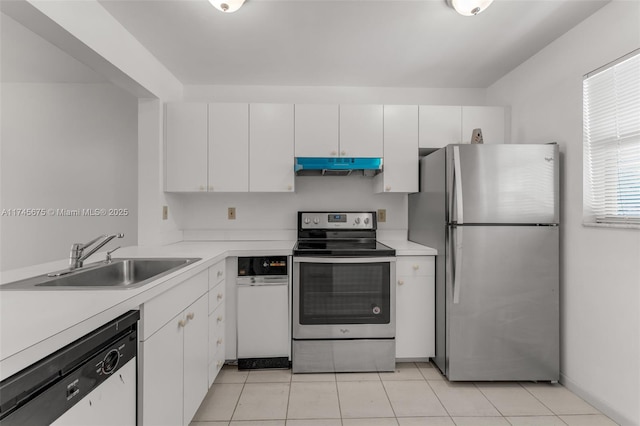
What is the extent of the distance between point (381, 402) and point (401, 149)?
6.30ft

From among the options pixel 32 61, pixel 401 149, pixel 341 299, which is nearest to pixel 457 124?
pixel 401 149

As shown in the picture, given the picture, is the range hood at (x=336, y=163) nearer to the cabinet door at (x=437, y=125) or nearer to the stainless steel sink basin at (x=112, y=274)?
the cabinet door at (x=437, y=125)

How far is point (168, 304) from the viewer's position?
4.48 ft

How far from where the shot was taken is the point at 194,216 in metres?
2.98

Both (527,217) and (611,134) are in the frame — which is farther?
(527,217)

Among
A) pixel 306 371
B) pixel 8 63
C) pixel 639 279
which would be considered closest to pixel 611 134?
pixel 639 279

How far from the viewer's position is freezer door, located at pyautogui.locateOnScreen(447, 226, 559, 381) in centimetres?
212

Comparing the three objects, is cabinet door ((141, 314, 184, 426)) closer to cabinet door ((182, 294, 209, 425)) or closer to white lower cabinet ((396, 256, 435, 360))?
cabinet door ((182, 294, 209, 425))

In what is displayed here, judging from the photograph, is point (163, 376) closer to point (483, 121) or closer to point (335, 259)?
point (335, 259)

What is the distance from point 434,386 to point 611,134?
1.94m

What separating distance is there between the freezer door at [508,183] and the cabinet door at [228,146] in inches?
66.0

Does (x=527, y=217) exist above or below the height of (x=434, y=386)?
above

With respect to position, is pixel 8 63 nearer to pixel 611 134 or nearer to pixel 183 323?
pixel 183 323

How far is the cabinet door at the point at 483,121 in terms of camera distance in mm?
2707
